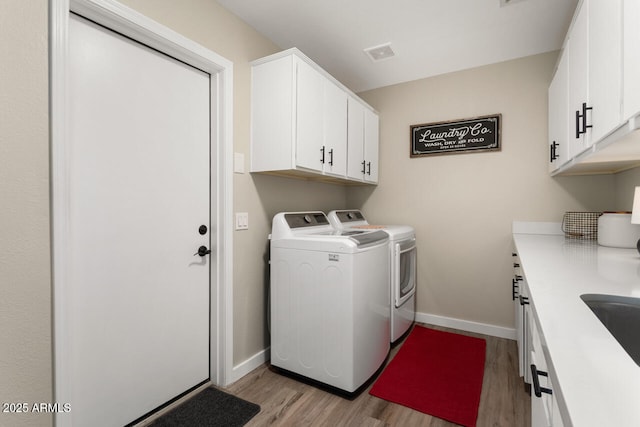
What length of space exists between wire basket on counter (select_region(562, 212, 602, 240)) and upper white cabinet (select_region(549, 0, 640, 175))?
46 centimetres

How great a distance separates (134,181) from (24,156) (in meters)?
0.50

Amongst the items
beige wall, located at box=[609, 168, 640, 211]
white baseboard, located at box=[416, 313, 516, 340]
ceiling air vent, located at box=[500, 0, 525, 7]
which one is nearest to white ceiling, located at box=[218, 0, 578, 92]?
ceiling air vent, located at box=[500, 0, 525, 7]

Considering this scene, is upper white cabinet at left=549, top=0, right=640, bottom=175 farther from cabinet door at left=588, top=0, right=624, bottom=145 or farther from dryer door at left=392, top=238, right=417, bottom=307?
dryer door at left=392, top=238, right=417, bottom=307

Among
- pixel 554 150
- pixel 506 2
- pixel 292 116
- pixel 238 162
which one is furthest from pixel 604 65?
pixel 238 162

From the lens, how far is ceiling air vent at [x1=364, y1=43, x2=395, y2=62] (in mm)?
2461

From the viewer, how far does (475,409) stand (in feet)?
5.75

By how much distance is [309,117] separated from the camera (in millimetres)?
2166

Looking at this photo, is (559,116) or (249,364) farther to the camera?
(249,364)

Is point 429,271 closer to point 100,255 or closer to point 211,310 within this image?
point 211,310

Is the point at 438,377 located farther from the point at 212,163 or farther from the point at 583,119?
the point at 212,163

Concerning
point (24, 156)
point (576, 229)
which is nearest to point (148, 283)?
point (24, 156)

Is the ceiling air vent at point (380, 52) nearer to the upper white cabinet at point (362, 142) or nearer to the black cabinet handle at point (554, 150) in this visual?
the upper white cabinet at point (362, 142)

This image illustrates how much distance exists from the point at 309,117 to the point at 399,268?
1394 millimetres

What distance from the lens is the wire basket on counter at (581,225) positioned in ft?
7.32
